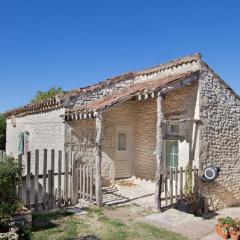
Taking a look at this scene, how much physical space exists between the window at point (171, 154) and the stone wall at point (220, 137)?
46.6 inches

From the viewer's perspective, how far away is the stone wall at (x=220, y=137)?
9.80 m

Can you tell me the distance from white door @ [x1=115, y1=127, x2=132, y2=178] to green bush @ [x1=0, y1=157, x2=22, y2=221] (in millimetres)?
6235

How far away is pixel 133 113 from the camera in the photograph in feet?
40.4

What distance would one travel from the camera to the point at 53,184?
7.89 meters

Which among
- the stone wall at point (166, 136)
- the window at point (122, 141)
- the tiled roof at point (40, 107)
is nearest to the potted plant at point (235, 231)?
the stone wall at point (166, 136)

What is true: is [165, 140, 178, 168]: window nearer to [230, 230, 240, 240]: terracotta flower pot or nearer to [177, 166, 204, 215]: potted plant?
[177, 166, 204, 215]: potted plant

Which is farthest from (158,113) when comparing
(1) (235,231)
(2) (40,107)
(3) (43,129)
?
(2) (40,107)

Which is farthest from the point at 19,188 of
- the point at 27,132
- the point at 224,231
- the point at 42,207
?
the point at 27,132

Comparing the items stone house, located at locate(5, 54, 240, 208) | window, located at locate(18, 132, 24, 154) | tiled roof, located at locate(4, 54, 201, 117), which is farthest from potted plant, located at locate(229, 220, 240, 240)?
window, located at locate(18, 132, 24, 154)

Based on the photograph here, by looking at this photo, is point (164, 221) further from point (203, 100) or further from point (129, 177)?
point (129, 177)

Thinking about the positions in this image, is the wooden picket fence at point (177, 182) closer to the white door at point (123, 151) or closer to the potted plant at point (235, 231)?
the potted plant at point (235, 231)

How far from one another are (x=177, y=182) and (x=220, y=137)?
2.52 metres

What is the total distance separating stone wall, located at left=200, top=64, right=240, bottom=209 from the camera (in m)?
9.80

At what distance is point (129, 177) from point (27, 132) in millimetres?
4933
